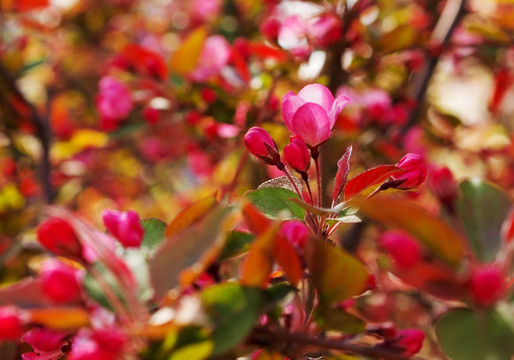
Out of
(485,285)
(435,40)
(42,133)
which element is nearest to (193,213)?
(485,285)

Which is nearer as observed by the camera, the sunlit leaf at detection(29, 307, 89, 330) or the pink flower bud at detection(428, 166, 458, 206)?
the sunlit leaf at detection(29, 307, 89, 330)

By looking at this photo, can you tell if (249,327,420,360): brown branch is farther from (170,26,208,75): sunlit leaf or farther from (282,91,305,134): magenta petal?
(170,26,208,75): sunlit leaf

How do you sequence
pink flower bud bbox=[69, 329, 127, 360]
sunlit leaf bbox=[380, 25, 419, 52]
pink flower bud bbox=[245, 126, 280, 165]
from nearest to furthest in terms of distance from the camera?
pink flower bud bbox=[69, 329, 127, 360] → pink flower bud bbox=[245, 126, 280, 165] → sunlit leaf bbox=[380, 25, 419, 52]

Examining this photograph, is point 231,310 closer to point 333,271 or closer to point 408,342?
point 333,271

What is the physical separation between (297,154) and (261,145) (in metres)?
0.05

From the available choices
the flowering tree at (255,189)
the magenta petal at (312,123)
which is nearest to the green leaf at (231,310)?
the flowering tree at (255,189)

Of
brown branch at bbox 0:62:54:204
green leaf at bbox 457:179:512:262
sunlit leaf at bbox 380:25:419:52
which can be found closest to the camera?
green leaf at bbox 457:179:512:262

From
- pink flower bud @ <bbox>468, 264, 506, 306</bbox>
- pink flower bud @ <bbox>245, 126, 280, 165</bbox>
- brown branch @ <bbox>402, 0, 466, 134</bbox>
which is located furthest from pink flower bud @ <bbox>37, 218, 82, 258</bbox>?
brown branch @ <bbox>402, 0, 466, 134</bbox>

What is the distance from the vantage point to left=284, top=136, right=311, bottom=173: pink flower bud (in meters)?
0.59

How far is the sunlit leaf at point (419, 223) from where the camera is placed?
40cm

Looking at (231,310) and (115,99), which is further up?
(231,310)

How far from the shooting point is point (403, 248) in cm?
41

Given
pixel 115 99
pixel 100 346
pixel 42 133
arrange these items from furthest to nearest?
pixel 42 133 → pixel 115 99 → pixel 100 346

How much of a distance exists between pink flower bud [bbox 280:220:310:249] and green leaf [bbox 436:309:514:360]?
136mm
